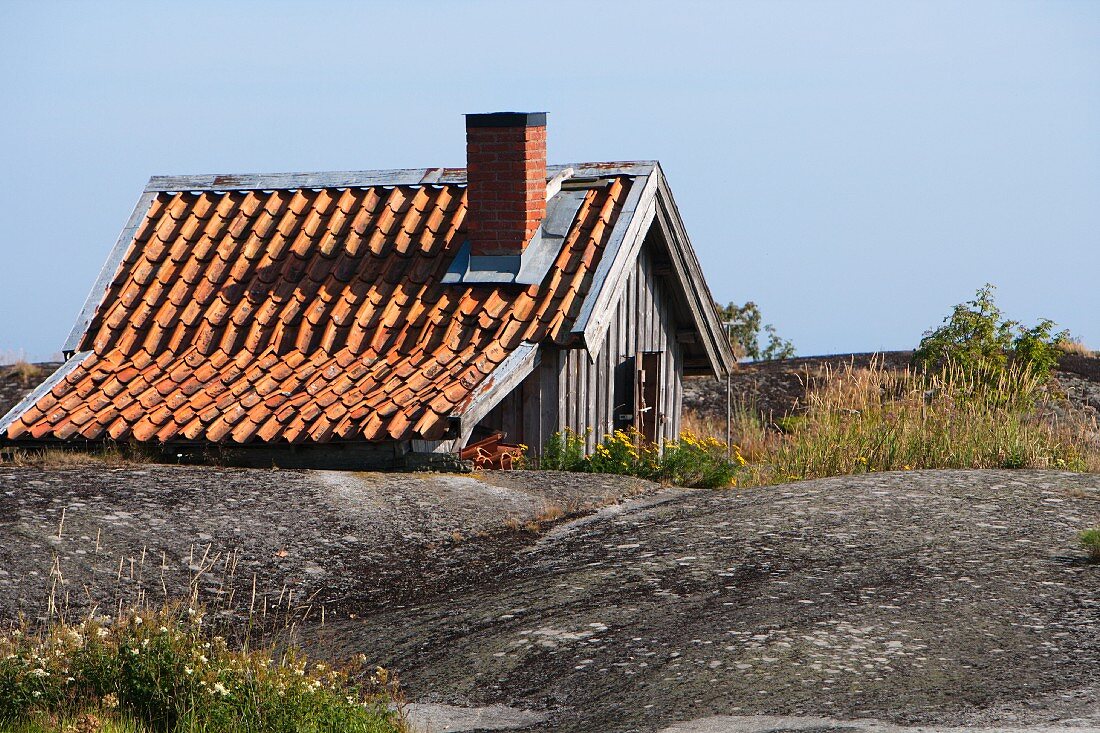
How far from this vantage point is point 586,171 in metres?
14.7

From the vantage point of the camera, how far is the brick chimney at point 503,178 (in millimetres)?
13477

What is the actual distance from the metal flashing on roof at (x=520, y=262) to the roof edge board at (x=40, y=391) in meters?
4.21

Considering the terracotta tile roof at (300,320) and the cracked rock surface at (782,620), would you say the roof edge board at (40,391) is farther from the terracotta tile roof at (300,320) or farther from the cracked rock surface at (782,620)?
the cracked rock surface at (782,620)

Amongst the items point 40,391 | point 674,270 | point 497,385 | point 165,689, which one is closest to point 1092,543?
point 165,689

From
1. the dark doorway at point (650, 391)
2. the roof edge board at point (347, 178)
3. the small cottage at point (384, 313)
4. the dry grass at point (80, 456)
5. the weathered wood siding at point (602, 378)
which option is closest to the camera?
the dry grass at point (80, 456)

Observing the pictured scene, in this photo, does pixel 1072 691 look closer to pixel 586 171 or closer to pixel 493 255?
pixel 493 255

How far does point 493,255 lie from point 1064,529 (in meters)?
6.92

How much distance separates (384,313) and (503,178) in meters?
1.96

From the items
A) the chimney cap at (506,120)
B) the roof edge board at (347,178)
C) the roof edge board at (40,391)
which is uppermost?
the chimney cap at (506,120)

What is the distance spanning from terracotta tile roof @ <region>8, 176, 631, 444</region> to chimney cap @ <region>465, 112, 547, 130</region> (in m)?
1.16

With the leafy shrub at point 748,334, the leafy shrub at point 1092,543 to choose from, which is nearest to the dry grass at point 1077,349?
Answer: the leafy shrub at point 748,334

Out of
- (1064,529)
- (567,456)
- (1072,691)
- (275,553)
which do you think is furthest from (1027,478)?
(275,553)

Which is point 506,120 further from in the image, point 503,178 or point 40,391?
point 40,391

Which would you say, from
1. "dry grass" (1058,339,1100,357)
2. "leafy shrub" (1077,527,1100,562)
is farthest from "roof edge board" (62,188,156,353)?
"dry grass" (1058,339,1100,357)
